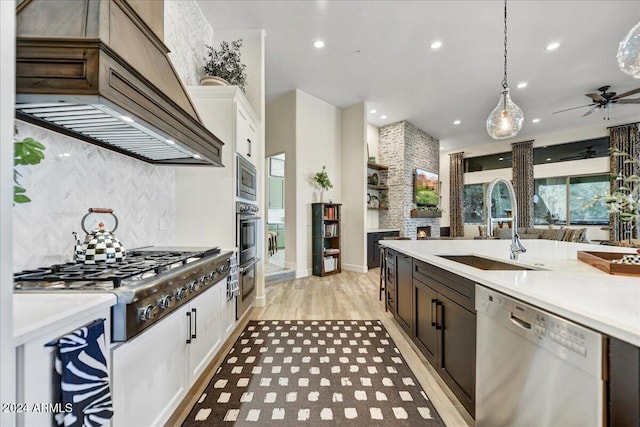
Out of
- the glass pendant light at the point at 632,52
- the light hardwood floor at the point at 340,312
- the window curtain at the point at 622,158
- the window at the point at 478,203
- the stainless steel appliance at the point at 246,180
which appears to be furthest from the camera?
the window at the point at 478,203

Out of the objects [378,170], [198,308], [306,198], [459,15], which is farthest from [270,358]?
[378,170]

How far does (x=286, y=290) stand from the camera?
4348mm

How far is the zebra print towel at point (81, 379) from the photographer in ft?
2.67

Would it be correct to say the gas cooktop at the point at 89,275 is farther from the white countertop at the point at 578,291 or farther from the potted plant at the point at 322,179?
the potted plant at the point at 322,179

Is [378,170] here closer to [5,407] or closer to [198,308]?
[198,308]

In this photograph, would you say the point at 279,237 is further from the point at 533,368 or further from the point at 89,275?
the point at 533,368

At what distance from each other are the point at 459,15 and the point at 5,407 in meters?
4.72

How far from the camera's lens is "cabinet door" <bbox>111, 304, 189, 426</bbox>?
1.07 m

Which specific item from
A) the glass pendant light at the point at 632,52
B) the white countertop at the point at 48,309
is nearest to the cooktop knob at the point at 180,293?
the white countertop at the point at 48,309

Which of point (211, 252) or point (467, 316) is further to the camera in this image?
point (211, 252)

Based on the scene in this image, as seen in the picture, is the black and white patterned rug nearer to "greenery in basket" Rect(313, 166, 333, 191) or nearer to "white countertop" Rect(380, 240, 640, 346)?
"white countertop" Rect(380, 240, 640, 346)

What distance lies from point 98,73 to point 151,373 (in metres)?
1.32

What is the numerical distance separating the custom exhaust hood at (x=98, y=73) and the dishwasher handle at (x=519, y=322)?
192 centimetres

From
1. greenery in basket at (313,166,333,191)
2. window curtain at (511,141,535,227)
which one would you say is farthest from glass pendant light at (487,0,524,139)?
window curtain at (511,141,535,227)
